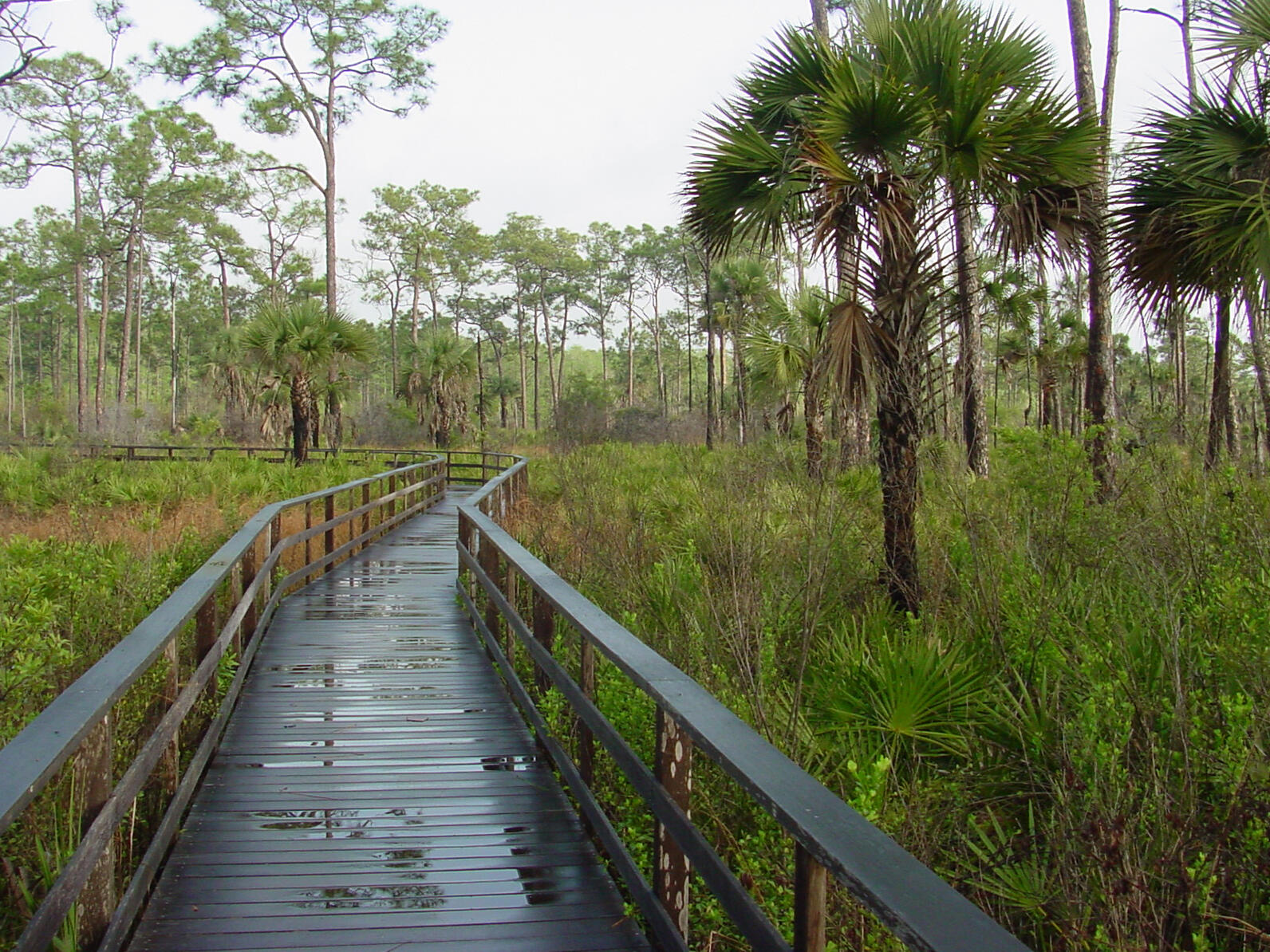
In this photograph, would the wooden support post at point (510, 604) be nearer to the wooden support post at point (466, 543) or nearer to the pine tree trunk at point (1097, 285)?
the wooden support post at point (466, 543)

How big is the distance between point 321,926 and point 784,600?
9.76 ft

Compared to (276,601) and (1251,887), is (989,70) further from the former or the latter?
(276,601)

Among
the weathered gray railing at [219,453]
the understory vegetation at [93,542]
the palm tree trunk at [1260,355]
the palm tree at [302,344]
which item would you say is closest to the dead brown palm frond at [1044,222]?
the palm tree trunk at [1260,355]

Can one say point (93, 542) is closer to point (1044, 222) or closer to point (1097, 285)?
point (1044, 222)

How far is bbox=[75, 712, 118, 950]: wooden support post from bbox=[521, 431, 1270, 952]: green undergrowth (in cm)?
172

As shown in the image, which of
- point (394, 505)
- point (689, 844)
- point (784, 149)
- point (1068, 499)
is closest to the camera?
point (689, 844)

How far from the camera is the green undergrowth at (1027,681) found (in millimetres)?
2910

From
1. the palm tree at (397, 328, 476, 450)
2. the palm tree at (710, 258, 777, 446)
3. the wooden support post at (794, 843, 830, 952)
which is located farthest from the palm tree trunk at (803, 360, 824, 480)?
the palm tree at (397, 328, 476, 450)

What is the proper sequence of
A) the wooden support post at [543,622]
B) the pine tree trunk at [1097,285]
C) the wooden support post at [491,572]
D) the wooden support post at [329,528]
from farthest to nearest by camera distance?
the wooden support post at [329,528] → the pine tree trunk at [1097,285] → the wooden support post at [491,572] → the wooden support post at [543,622]

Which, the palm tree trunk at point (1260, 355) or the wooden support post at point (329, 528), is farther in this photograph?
the palm tree trunk at point (1260, 355)

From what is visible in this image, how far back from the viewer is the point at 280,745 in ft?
15.3

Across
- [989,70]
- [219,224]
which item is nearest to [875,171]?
[989,70]

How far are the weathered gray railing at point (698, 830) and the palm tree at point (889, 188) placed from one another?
334cm

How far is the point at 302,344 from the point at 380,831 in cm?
1951
